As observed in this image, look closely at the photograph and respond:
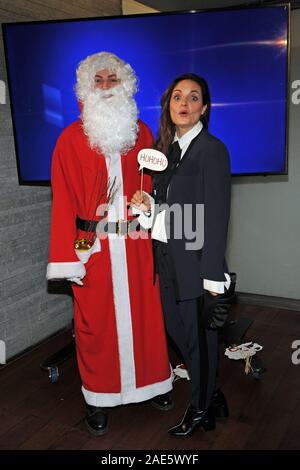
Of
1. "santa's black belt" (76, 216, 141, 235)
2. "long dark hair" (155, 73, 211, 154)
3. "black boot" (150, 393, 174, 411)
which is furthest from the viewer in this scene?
"black boot" (150, 393, 174, 411)

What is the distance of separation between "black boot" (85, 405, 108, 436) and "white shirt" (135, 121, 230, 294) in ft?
2.45

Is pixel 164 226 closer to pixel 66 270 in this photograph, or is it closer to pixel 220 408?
pixel 66 270

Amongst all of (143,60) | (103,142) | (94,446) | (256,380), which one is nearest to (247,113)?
(143,60)

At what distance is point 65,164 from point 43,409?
3.70 feet

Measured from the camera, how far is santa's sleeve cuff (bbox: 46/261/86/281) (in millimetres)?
1812

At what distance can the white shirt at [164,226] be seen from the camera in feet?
5.47

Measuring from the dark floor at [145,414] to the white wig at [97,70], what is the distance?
1.37 metres

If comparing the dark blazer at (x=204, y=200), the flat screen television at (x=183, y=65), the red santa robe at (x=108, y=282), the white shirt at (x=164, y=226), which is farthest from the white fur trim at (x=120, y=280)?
the flat screen television at (x=183, y=65)

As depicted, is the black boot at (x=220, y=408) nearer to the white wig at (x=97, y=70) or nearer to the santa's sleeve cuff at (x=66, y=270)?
the santa's sleeve cuff at (x=66, y=270)

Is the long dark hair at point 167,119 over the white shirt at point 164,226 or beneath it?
over

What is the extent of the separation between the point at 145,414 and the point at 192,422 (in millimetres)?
270

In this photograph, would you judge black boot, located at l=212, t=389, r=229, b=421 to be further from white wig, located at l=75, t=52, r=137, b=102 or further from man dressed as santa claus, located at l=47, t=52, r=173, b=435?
white wig, located at l=75, t=52, r=137, b=102

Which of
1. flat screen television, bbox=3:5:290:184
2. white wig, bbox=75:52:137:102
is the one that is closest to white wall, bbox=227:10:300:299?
flat screen television, bbox=3:5:290:184

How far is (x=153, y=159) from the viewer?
1.73m
